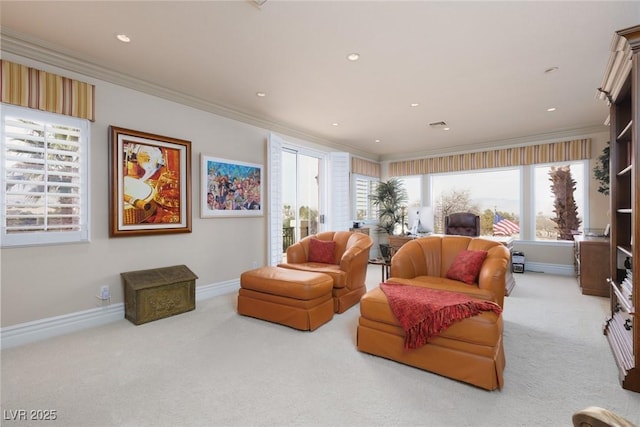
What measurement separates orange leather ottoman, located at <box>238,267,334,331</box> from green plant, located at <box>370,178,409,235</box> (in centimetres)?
420

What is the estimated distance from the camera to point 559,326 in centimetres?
301

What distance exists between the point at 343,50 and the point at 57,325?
376 centimetres

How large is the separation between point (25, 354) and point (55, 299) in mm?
525

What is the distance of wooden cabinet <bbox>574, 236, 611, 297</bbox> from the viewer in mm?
4012

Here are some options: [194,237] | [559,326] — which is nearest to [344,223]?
[194,237]

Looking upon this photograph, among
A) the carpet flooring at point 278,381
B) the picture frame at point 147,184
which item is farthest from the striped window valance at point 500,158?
the picture frame at point 147,184

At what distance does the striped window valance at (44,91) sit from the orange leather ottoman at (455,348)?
132 inches

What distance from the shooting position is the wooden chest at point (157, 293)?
3074 millimetres

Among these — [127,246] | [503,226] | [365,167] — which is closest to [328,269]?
[127,246]

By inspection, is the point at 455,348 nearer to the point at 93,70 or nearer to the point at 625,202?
the point at 625,202

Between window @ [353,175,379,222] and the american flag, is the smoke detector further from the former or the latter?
the american flag

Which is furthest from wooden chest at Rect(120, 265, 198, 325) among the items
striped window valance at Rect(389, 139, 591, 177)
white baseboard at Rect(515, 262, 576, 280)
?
white baseboard at Rect(515, 262, 576, 280)

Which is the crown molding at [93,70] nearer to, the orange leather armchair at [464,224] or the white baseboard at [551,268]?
the orange leather armchair at [464,224]

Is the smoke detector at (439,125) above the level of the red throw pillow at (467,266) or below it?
above
